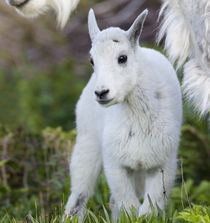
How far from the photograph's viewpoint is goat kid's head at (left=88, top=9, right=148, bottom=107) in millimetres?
5156

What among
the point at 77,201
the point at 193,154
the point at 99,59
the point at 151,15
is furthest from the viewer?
the point at 151,15

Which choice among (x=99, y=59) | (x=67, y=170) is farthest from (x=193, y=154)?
(x=99, y=59)

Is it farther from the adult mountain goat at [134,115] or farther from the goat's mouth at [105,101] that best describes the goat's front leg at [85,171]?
the goat's mouth at [105,101]

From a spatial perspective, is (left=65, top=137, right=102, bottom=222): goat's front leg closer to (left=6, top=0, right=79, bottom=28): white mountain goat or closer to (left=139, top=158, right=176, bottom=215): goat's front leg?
(left=139, top=158, right=176, bottom=215): goat's front leg

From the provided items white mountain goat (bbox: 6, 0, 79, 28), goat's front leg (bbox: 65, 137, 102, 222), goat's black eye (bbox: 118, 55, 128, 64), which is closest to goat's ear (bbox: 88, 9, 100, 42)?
white mountain goat (bbox: 6, 0, 79, 28)

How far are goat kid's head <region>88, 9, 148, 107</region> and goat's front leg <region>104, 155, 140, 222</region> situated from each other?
2.25 ft

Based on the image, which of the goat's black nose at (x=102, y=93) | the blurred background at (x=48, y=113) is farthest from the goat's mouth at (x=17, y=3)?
the goat's black nose at (x=102, y=93)

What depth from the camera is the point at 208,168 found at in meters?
8.36

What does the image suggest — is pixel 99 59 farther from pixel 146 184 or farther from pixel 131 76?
pixel 146 184

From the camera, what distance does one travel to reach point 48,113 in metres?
13.0

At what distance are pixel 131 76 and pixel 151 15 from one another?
9.70 m

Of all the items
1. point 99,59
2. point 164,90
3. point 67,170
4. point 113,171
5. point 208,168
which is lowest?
point 208,168

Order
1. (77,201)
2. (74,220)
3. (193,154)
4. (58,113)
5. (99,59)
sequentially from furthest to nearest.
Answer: (58,113), (193,154), (77,201), (99,59), (74,220)

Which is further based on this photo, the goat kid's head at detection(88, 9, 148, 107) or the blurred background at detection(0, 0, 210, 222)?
the blurred background at detection(0, 0, 210, 222)
